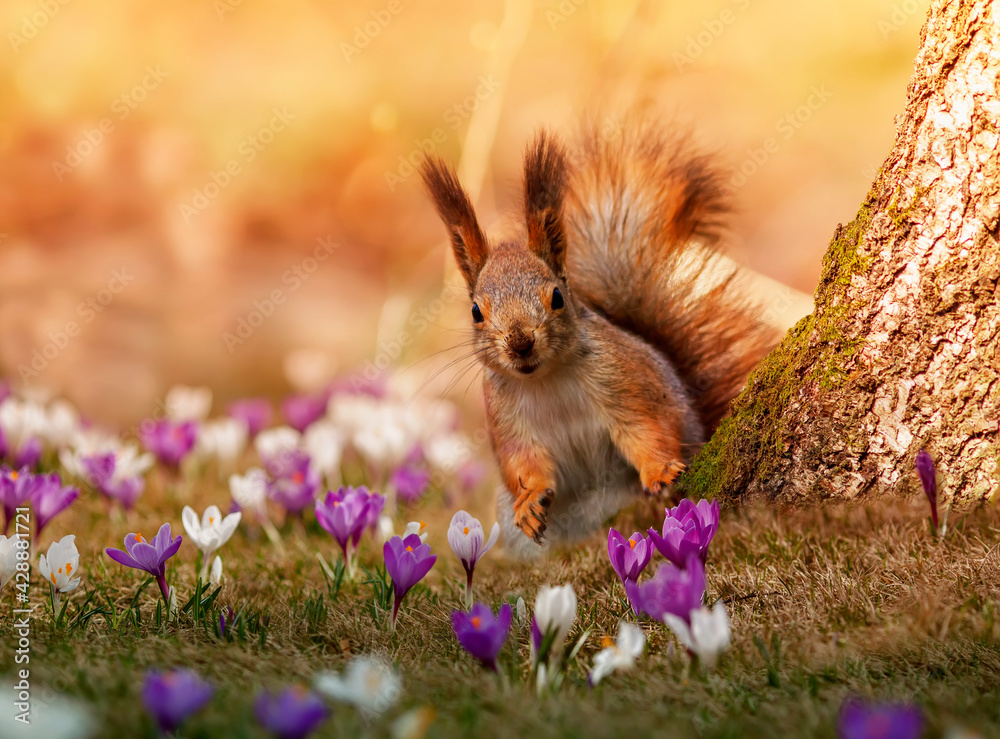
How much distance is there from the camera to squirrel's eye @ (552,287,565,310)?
2365 mm

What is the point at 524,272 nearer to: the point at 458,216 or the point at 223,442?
the point at 458,216

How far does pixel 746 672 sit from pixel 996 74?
4.16 ft

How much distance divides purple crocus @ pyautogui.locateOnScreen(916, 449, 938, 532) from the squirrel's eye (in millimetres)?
974

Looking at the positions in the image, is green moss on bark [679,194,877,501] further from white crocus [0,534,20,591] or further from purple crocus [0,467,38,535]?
purple crocus [0,467,38,535]

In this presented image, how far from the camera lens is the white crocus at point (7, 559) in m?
1.72

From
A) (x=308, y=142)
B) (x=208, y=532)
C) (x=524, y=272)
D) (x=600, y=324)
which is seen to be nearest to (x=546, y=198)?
(x=524, y=272)

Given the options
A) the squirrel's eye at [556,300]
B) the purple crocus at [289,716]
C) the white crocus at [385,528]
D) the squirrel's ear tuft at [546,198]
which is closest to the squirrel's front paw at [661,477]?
the squirrel's eye at [556,300]

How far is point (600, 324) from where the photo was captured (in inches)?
99.7

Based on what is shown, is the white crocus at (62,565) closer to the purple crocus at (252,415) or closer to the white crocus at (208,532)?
the white crocus at (208,532)

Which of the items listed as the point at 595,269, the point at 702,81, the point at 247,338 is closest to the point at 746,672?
the point at 595,269

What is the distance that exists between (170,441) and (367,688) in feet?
8.16

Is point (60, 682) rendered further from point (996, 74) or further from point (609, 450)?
point (996, 74)

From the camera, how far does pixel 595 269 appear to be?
2.88 metres

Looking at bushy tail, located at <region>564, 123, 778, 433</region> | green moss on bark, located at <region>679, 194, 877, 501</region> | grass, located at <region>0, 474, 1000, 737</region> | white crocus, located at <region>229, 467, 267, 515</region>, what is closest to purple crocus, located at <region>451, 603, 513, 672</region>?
grass, located at <region>0, 474, 1000, 737</region>
